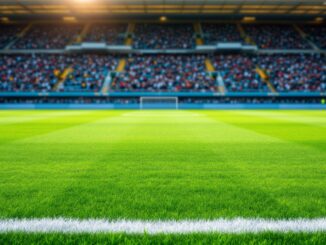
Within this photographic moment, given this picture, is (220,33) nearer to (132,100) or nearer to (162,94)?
(162,94)

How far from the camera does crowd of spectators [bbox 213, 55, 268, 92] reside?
37.6 meters

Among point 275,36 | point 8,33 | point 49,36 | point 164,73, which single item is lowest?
point 164,73

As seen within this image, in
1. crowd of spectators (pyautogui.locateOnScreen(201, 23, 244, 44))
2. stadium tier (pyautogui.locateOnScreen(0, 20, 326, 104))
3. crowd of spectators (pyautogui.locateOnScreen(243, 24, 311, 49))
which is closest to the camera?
stadium tier (pyautogui.locateOnScreen(0, 20, 326, 104))

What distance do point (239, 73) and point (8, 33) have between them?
35.0 meters

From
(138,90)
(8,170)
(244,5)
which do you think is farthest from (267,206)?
(244,5)

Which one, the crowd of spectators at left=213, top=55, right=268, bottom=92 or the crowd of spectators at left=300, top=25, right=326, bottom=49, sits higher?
the crowd of spectators at left=300, top=25, right=326, bottom=49

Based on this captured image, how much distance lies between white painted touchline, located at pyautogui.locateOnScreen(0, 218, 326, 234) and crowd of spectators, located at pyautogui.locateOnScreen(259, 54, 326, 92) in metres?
37.3

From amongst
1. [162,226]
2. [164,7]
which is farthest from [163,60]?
[162,226]

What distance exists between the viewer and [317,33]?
48.5 m

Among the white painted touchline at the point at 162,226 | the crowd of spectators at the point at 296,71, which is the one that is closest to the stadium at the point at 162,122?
the white painted touchline at the point at 162,226

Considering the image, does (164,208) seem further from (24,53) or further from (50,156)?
(24,53)

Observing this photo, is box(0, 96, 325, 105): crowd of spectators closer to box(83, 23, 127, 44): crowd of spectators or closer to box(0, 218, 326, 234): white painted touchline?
box(83, 23, 127, 44): crowd of spectators

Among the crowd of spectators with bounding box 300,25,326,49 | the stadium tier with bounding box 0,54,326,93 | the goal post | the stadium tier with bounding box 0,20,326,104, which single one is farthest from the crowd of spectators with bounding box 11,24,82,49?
the crowd of spectators with bounding box 300,25,326,49

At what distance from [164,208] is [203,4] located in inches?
1592
